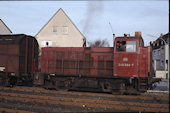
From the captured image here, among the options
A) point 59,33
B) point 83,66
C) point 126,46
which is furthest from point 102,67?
point 59,33

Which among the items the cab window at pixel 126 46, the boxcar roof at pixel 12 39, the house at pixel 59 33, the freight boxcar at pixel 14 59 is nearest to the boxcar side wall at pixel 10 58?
the freight boxcar at pixel 14 59

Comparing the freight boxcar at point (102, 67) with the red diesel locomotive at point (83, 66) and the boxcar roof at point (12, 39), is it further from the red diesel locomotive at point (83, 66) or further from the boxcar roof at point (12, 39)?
the boxcar roof at point (12, 39)

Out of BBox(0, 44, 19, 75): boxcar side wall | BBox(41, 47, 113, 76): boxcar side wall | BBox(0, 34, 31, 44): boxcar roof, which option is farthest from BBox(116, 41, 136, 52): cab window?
BBox(0, 44, 19, 75): boxcar side wall

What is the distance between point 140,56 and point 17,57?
9.96 m

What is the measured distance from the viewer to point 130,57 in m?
11.7

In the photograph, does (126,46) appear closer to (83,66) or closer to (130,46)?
(130,46)

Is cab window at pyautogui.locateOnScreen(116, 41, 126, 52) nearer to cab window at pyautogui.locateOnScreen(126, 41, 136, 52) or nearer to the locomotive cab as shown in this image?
the locomotive cab

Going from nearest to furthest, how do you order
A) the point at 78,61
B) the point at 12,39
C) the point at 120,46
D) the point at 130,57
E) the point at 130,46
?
the point at 130,57 < the point at 130,46 < the point at 120,46 < the point at 78,61 < the point at 12,39

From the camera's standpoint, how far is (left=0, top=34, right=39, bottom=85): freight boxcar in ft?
44.6

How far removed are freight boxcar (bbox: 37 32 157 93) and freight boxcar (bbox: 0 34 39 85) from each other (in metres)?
1.87

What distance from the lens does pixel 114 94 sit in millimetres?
11641

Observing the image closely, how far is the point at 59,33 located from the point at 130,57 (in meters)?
23.3

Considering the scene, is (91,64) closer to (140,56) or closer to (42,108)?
(140,56)

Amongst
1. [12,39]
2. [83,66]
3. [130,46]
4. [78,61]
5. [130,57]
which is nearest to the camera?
[130,57]
